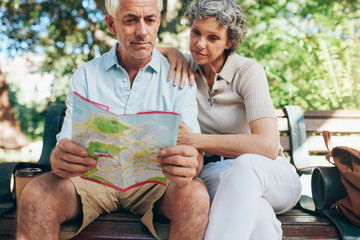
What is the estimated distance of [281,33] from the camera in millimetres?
3842

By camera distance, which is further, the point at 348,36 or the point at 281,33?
the point at 348,36

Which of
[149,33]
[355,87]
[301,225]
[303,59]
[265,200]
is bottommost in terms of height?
[301,225]

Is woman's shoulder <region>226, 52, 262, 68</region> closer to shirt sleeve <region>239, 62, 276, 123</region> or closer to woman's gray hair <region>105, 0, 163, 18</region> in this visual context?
shirt sleeve <region>239, 62, 276, 123</region>

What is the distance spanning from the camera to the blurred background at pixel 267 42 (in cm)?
400

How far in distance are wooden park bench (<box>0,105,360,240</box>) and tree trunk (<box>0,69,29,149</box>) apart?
436 centimetres

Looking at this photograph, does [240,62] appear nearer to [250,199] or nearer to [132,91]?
[132,91]

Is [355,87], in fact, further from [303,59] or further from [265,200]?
[265,200]

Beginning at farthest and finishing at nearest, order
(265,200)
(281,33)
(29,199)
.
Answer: (281,33) < (265,200) < (29,199)

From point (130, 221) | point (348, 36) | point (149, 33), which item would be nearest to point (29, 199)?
point (130, 221)

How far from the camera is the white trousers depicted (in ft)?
5.47

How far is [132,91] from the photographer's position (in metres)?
2.13

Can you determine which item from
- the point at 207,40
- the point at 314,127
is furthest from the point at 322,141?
the point at 207,40

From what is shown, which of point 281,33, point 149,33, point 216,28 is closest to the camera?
point 149,33

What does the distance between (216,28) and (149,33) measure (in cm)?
49
